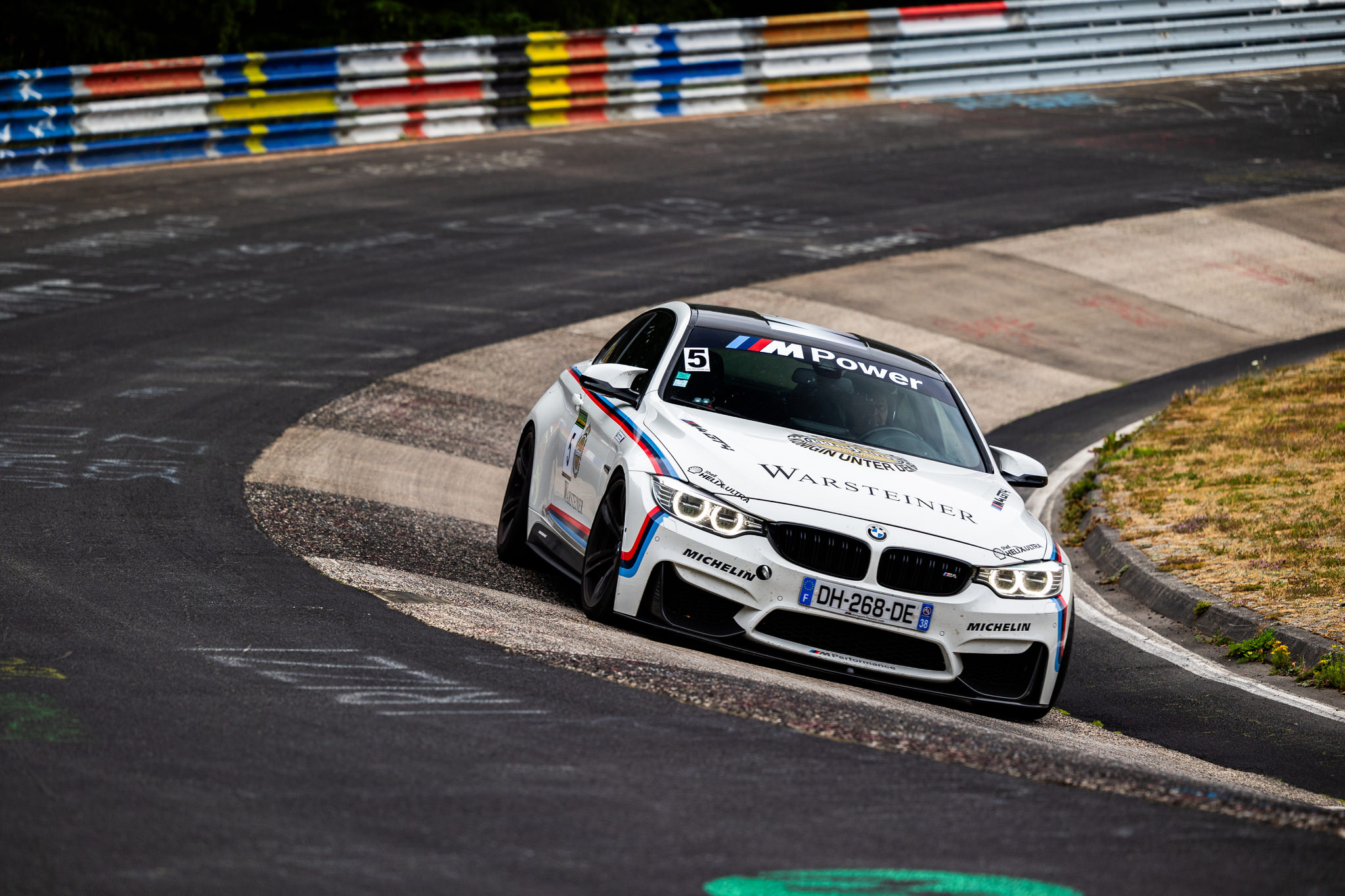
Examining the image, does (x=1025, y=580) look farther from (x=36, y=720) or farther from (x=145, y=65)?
(x=145, y=65)

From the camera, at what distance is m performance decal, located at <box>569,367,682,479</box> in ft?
23.4

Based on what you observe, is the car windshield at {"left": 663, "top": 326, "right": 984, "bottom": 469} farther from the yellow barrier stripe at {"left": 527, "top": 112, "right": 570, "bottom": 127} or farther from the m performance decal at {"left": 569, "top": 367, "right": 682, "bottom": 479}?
→ the yellow barrier stripe at {"left": 527, "top": 112, "right": 570, "bottom": 127}

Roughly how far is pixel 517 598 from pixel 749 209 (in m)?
13.5

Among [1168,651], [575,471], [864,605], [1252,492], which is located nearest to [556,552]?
[575,471]

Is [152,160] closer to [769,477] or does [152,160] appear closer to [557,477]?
[557,477]

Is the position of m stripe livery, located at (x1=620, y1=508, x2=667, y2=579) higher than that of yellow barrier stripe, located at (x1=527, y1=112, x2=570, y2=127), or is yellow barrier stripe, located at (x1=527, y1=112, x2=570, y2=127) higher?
yellow barrier stripe, located at (x1=527, y1=112, x2=570, y2=127)

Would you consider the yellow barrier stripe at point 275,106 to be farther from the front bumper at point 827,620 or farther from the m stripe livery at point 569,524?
the front bumper at point 827,620

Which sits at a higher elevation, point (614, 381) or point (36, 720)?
point (614, 381)

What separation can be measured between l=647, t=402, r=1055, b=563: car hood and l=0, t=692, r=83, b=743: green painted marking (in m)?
3.01

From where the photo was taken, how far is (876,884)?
13.0 feet

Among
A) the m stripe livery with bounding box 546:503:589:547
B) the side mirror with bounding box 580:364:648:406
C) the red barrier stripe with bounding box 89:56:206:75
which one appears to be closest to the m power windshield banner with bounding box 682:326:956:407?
the side mirror with bounding box 580:364:648:406

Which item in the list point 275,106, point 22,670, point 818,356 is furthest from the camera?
point 275,106

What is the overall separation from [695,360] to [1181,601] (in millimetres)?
3504

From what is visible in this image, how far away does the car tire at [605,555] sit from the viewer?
7152mm
